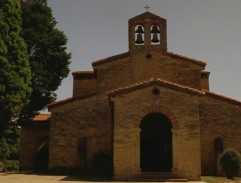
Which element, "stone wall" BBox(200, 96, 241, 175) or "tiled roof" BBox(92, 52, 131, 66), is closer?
"stone wall" BBox(200, 96, 241, 175)

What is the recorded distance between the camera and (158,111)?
17938 mm

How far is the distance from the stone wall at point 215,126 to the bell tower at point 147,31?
196 inches

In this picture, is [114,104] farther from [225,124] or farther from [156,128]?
[225,124]

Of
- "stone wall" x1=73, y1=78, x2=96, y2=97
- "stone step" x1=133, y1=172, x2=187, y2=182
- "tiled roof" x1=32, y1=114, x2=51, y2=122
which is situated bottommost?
"stone step" x1=133, y1=172, x2=187, y2=182

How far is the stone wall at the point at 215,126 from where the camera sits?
21.0 m

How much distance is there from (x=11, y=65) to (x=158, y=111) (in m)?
10.2

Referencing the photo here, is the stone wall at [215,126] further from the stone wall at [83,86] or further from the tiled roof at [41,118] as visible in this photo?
the tiled roof at [41,118]

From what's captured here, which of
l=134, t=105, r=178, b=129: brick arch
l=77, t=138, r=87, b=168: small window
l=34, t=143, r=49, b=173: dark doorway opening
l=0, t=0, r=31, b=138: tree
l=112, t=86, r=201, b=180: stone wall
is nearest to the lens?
l=112, t=86, r=201, b=180: stone wall

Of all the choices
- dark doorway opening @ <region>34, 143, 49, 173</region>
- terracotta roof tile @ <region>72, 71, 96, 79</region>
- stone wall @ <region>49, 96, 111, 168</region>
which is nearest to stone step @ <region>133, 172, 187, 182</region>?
stone wall @ <region>49, 96, 111, 168</region>

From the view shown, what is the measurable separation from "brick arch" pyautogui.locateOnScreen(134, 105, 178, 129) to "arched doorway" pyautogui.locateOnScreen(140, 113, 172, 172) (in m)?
3.04

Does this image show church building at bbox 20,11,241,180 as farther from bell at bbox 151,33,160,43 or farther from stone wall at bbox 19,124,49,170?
stone wall at bbox 19,124,49,170

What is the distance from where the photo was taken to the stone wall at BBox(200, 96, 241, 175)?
21.0 meters

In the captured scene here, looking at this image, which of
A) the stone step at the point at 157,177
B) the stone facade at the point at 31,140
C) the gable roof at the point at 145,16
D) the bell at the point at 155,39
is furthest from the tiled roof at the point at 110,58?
the stone step at the point at 157,177

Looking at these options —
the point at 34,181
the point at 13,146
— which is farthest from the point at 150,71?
the point at 13,146
